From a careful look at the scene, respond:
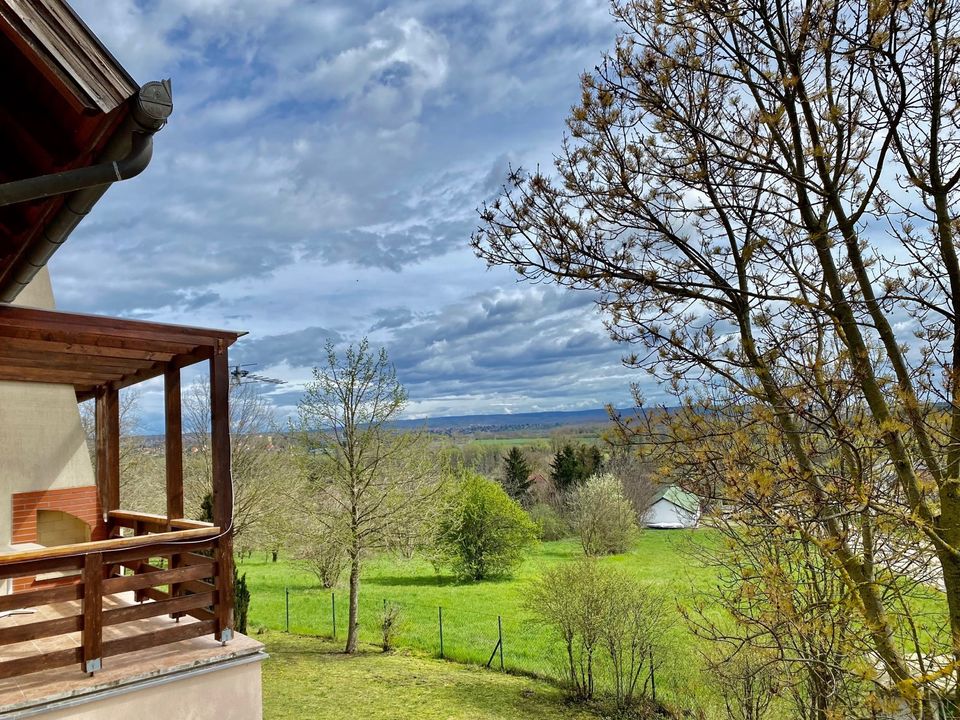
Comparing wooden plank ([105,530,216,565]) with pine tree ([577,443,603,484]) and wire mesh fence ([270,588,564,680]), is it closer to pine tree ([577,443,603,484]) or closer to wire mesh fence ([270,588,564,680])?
wire mesh fence ([270,588,564,680])

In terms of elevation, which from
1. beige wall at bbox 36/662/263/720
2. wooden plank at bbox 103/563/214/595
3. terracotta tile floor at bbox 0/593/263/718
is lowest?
beige wall at bbox 36/662/263/720

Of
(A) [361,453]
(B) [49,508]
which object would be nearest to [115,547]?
(B) [49,508]

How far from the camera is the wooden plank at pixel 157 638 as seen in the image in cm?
423

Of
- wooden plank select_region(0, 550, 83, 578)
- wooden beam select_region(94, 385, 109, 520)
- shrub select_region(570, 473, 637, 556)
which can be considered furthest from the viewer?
shrub select_region(570, 473, 637, 556)

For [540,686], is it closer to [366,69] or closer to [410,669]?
[410,669]

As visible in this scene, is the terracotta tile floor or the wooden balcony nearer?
the terracotta tile floor

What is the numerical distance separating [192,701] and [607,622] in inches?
448

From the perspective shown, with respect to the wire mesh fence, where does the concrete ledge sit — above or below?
above

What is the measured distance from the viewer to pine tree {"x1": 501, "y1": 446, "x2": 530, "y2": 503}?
4108cm

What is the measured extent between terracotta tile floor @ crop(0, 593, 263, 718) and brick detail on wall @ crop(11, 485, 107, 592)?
2.79 m

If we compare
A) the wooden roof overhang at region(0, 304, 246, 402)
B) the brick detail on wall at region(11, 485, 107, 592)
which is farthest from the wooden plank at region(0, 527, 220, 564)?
the brick detail on wall at region(11, 485, 107, 592)

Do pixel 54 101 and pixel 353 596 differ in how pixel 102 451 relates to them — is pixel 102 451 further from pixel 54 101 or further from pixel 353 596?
pixel 353 596

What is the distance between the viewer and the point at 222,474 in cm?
495

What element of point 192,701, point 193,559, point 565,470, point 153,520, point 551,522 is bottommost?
point 551,522
